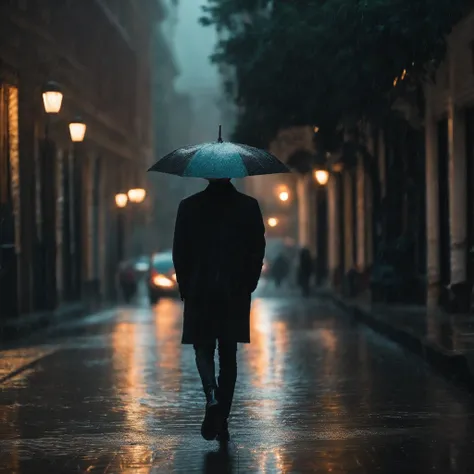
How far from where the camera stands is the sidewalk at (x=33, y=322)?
22984 millimetres

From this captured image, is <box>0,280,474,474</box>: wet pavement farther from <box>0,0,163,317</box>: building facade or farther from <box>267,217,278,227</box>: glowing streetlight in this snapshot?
<box>267,217,278,227</box>: glowing streetlight

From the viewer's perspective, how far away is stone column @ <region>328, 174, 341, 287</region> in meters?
46.0

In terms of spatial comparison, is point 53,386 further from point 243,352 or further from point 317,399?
point 243,352

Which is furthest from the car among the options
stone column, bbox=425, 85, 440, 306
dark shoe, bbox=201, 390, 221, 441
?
dark shoe, bbox=201, 390, 221, 441

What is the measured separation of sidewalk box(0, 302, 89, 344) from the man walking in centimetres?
1275

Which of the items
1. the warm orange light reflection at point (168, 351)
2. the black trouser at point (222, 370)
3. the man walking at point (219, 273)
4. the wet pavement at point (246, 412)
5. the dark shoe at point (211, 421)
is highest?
the man walking at point (219, 273)

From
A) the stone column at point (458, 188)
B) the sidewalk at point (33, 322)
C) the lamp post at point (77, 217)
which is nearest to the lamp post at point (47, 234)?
the sidewalk at point (33, 322)

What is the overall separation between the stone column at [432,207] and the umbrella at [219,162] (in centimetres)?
1701

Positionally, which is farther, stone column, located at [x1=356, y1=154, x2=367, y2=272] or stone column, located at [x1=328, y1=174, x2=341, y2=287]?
stone column, located at [x1=328, y1=174, x2=341, y2=287]

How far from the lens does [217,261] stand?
9797 millimetres

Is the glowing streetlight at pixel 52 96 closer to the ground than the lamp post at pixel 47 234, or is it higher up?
higher up

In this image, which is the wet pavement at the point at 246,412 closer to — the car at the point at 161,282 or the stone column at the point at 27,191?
the stone column at the point at 27,191

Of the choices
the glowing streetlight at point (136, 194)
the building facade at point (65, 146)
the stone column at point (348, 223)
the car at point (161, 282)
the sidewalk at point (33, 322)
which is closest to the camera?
the sidewalk at point (33, 322)

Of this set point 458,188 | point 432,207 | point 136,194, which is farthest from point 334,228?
point 458,188
